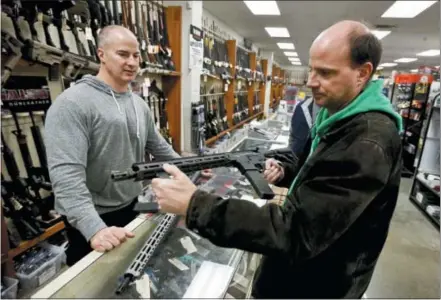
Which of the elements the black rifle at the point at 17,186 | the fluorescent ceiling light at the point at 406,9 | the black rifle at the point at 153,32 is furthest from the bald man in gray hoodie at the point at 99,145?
the fluorescent ceiling light at the point at 406,9

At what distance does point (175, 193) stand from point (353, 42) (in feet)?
2.05

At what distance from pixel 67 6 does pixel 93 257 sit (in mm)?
1673

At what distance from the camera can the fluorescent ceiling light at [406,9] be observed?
454cm

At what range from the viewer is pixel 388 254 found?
10.3 feet

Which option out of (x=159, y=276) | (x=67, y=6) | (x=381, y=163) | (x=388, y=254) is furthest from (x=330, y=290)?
(x=388, y=254)

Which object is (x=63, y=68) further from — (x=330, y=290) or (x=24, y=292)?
(x=330, y=290)

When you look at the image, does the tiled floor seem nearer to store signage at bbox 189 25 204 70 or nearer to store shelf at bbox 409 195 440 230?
store shelf at bbox 409 195 440 230

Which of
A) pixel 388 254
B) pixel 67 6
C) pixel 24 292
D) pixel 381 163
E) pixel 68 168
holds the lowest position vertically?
pixel 388 254

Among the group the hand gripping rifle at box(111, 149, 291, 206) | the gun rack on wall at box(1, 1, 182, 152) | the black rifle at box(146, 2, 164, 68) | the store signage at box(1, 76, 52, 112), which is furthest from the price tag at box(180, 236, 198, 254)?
the black rifle at box(146, 2, 164, 68)

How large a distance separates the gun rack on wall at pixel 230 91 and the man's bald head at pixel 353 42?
3.27 metres

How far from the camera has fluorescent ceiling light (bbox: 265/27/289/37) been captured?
7043mm

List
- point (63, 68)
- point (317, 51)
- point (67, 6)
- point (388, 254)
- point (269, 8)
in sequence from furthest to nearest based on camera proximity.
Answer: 1. point (269, 8)
2. point (388, 254)
3. point (63, 68)
4. point (67, 6)
5. point (317, 51)

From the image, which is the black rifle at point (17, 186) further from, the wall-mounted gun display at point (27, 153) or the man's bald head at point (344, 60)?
the man's bald head at point (344, 60)

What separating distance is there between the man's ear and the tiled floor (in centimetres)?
238
